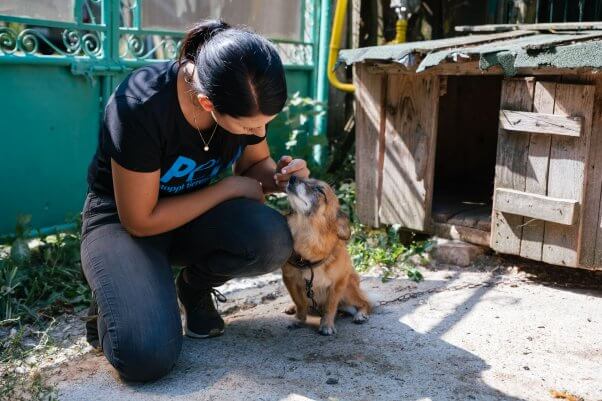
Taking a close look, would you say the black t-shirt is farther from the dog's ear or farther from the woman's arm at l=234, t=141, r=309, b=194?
the dog's ear

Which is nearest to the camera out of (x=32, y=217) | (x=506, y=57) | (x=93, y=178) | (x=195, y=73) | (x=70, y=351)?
(x=195, y=73)

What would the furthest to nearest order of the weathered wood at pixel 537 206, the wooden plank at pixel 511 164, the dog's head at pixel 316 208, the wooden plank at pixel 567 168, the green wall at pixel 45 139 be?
the green wall at pixel 45 139 < the wooden plank at pixel 511 164 < the weathered wood at pixel 537 206 < the wooden plank at pixel 567 168 < the dog's head at pixel 316 208

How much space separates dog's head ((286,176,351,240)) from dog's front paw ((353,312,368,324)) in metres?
0.46

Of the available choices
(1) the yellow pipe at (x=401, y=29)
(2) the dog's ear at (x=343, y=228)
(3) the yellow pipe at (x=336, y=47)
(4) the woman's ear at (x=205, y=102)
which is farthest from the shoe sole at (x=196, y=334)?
(1) the yellow pipe at (x=401, y=29)

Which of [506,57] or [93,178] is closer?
[93,178]

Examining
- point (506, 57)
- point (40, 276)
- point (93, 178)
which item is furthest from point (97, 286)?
point (506, 57)

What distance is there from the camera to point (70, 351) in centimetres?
335

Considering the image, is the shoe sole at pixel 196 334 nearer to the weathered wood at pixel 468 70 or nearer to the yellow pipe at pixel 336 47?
the weathered wood at pixel 468 70

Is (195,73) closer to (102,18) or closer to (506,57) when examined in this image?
(506,57)

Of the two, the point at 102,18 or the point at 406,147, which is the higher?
the point at 102,18

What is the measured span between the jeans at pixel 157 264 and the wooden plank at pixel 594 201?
1.92m

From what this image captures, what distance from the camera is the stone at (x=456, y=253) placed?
4688 millimetres

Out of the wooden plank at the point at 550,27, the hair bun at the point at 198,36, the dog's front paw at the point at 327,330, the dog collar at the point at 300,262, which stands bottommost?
the dog's front paw at the point at 327,330

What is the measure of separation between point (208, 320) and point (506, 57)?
2.19 metres
